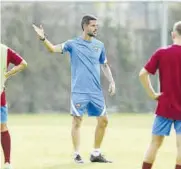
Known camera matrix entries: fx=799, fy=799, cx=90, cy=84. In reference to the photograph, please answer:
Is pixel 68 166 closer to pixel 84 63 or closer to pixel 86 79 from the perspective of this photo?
pixel 86 79

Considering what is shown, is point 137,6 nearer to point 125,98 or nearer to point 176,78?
point 125,98

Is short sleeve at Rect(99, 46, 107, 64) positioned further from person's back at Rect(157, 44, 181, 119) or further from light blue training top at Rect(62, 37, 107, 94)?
person's back at Rect(157, 44, 181, 119)

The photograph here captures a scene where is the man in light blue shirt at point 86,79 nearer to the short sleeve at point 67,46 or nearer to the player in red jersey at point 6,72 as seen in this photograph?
the short sleeve at point 67,46

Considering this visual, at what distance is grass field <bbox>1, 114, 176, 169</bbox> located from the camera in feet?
30.3

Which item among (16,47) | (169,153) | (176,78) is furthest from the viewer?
(16,47)

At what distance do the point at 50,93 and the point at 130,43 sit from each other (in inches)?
99.0

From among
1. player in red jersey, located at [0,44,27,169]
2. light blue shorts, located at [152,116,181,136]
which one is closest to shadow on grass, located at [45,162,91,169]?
player in red jersey, located at [0,44,27,169]

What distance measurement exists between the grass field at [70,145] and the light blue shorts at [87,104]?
0.59m

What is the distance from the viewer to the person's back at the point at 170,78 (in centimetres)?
712

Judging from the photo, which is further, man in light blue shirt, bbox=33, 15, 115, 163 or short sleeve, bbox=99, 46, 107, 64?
short sleeve, bbox=99, 46, 107, 64

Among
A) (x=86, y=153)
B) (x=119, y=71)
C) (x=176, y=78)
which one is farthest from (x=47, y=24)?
(x=176, y=78)

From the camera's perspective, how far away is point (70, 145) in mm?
11531

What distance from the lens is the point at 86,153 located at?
10.5m

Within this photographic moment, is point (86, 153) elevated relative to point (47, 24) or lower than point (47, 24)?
lower
